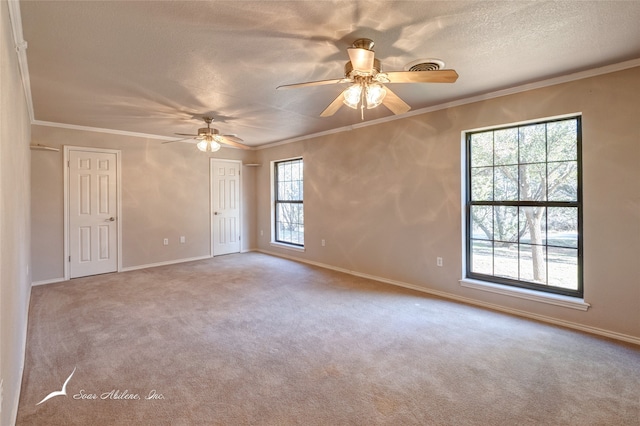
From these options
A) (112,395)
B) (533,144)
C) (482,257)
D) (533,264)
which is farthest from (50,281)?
(533,144)

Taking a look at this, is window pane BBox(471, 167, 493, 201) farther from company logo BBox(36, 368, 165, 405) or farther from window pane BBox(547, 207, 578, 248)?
company logo BBox(36, 368, 165, 405)

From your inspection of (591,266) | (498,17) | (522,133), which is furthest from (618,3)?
(591,266)

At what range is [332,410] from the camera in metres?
1.86

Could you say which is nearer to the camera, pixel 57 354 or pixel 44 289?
pixel 57 354

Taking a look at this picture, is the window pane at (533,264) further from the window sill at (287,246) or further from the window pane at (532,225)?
the window sill at (287,246)

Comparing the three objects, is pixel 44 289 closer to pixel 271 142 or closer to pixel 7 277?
pixel 7 277

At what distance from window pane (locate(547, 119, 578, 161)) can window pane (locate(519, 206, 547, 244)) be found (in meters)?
0.54

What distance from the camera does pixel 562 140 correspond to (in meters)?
3.10

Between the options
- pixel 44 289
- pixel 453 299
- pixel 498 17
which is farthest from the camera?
pixel 44 289

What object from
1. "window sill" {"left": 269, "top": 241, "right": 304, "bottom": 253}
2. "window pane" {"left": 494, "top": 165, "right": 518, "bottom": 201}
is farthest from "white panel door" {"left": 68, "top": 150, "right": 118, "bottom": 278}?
"window pane" {"left": 494, "top": 165, "right": 518, "bottom": 201}

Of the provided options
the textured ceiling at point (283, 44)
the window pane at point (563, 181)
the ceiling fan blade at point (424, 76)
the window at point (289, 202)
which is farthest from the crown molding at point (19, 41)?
the window pane at point (563, 181)

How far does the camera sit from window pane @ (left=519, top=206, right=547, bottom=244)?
323 centimetres

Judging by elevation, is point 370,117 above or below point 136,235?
above

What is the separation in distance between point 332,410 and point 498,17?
2.63 m
